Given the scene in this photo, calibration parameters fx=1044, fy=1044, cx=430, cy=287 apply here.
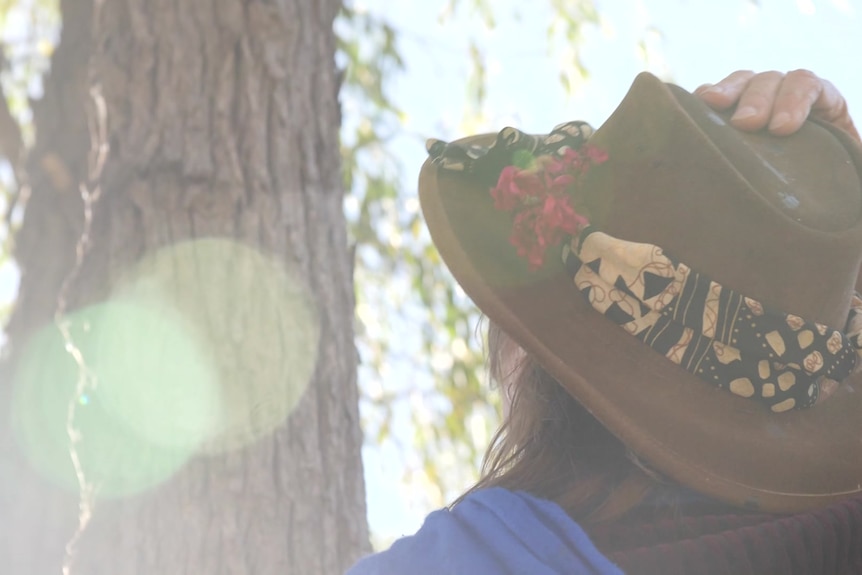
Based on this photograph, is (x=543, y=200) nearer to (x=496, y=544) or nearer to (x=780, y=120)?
(x=780, y=120)

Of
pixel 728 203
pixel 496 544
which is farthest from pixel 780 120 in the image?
pixel 496 544

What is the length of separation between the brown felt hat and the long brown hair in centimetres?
10

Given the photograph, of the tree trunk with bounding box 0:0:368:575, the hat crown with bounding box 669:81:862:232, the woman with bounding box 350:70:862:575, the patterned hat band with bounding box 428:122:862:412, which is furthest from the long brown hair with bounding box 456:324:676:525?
the tree trunk with bounding box 0:0:368:575

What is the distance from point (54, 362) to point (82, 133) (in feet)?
2.76

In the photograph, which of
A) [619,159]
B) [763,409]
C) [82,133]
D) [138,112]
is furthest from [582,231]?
[82,133]

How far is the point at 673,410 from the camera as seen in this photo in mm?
1241

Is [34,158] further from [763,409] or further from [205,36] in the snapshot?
[763,409]

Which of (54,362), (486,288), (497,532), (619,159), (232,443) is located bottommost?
(54,362)

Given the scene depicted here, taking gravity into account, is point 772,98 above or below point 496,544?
above

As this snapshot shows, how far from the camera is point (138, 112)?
2227 mm

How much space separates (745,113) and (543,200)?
0.98 ft

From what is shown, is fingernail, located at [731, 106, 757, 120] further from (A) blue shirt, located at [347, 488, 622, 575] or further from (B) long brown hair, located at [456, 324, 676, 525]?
(A) blue shirt, located at [347, 488, 622, 575]

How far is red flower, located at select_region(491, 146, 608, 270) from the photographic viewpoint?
1355 millimetres

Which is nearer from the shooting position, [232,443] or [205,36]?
[232,443]
